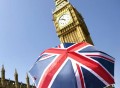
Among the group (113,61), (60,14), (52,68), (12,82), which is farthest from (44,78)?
(60,14)

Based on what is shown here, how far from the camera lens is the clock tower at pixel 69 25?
166 feet

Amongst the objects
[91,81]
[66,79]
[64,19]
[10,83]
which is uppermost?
[64,19]

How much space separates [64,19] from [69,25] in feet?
8.88

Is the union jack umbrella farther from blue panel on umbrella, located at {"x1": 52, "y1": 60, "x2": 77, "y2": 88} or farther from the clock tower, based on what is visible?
the clock tower

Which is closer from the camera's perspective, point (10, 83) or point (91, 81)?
point (91, 81)

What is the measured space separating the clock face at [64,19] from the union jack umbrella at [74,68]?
145 feet

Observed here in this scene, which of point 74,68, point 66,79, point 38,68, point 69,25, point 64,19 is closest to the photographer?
point 66,79

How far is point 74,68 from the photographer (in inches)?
323

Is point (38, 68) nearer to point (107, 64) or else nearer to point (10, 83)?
point (107, 64)

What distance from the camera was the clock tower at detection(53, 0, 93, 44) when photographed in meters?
50.6

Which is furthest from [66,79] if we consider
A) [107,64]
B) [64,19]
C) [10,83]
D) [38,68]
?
[64,19]

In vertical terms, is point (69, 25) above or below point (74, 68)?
above

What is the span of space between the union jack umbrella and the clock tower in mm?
40021

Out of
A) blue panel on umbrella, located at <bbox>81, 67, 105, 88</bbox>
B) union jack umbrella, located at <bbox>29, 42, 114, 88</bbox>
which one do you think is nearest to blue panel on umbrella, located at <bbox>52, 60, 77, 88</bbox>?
union jack umbrella, located at <bbox>29, 42, 114, 88</bbox>
